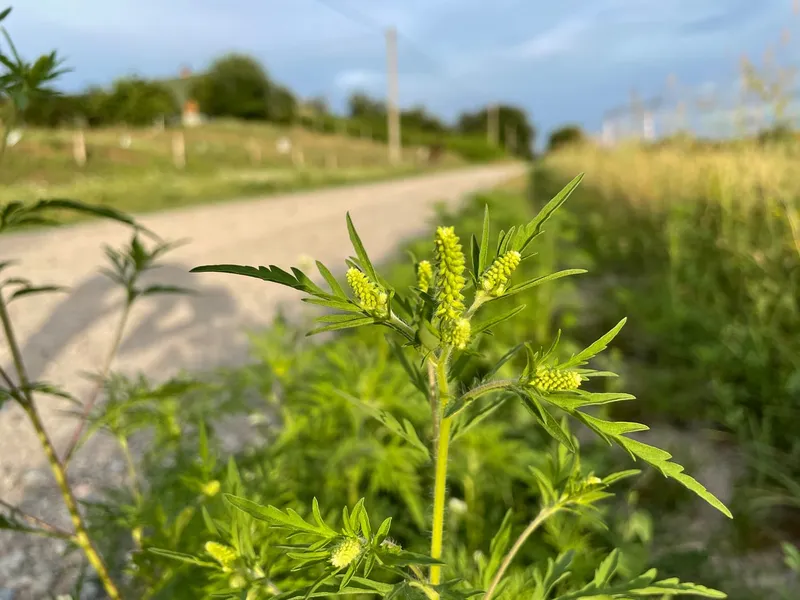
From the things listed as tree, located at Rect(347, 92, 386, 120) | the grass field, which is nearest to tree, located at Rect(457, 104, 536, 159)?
tree, located at Rect(347, 92, 386, 120)

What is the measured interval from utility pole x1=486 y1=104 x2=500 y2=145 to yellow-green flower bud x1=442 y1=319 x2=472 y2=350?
6643 cm

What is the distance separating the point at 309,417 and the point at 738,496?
5.43ft

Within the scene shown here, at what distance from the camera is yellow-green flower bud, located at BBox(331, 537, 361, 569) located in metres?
0.64

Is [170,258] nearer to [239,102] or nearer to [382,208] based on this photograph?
[382,208]

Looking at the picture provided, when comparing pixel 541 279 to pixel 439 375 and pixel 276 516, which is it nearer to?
pixel 439 375

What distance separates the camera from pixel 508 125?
2918 inches

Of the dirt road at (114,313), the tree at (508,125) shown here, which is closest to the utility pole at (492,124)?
the tree at (508,125)

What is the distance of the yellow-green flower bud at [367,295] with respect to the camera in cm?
63

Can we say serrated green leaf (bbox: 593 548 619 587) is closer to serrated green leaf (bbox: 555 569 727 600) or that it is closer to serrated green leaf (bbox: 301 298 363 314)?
serrated green leaf (bbox: 555 569 727 600)

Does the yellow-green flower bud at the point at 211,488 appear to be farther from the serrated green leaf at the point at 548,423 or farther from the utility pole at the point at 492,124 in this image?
the utility pole at the point at 492,124

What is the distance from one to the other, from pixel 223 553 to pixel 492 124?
71.6 metres

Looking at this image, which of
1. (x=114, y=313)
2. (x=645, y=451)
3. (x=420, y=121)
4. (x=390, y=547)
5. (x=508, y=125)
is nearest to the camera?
(x=645, y=451)

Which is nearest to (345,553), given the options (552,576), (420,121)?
(552,576)

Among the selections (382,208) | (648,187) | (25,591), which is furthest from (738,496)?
(382,208)
